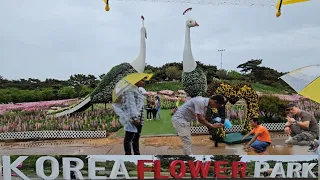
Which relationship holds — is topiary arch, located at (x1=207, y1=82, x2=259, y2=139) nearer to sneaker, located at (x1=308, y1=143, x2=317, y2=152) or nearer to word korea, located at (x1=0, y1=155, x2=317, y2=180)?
word korea, located at (x1=0, y1=155, x2=317, y2=180)

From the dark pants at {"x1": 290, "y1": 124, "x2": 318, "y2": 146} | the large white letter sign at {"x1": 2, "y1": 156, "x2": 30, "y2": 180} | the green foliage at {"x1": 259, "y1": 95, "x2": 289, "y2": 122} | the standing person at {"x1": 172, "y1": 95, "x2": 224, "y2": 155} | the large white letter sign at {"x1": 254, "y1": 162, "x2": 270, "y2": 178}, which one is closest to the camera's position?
the large white letter sign at {"x1": 2, "y1": 156, "x2": 30, "y2": 180}

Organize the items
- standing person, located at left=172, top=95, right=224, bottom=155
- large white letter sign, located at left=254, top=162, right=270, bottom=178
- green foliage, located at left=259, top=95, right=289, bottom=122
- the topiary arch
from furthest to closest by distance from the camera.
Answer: green foliage, located at left=259, top=95, right=289, bottom=122 → the topiary arch → standing person, located at left=172, top=95, right=224, bottom=155 → large white letter sign, located at left=254, top=162, right=270, bottom=178

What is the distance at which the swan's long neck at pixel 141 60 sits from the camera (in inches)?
247

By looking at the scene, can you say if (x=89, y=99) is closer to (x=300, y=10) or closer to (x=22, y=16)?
(x=22, y=16)

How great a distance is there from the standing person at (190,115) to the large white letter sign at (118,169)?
100 cm

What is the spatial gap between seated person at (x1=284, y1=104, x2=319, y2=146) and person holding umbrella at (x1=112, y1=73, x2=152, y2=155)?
2460 millimetres

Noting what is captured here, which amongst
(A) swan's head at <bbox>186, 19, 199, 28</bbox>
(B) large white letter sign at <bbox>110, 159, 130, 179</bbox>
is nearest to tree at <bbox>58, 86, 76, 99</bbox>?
(B) large white letter sign at <bbox>110, 159, 130, 179</bbox>

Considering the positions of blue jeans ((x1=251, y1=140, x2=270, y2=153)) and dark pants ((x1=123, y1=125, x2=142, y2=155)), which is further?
blue jeans ((x1=251, y1=140, x2=270, y2=153))

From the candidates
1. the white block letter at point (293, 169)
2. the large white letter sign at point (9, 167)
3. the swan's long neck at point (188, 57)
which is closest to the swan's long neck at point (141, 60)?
the swan's long neck at point (188, 57)

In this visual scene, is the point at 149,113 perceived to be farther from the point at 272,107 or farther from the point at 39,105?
the point at 272,107

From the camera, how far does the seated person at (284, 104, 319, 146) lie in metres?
6.23

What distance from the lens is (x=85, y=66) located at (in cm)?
657

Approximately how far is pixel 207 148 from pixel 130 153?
1.27 meters

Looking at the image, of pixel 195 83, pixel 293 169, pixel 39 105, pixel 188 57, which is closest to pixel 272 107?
pixel 293 169
